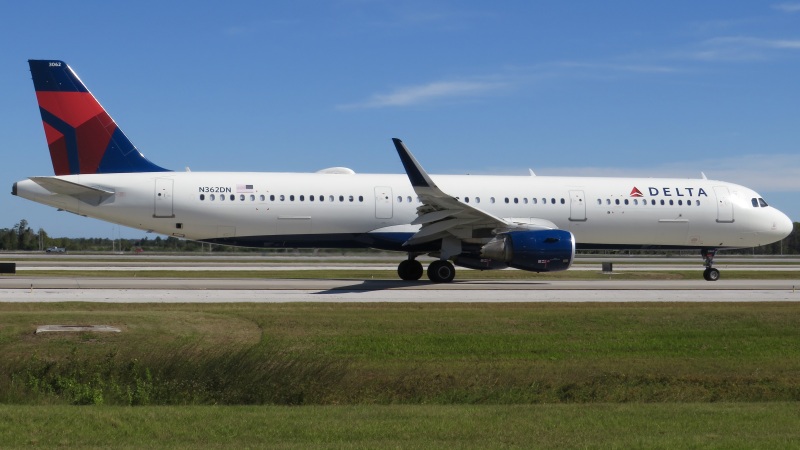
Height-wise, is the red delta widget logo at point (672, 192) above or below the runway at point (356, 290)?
above

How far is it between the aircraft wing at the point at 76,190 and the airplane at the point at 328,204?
3 cm

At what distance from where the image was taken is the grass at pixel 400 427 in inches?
358

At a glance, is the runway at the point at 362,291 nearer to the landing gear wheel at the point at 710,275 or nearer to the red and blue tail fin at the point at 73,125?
the landing gear wheel at the point at 710,275

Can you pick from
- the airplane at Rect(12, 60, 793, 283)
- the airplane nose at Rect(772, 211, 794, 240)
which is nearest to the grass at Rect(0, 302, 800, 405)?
the airplane at Rect(12, 60, 793, 283)

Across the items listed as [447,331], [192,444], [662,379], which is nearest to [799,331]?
[662,379]

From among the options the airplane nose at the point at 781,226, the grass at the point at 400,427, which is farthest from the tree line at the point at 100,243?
the grass at the point at 400,427

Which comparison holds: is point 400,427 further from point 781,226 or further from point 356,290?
point 781,226

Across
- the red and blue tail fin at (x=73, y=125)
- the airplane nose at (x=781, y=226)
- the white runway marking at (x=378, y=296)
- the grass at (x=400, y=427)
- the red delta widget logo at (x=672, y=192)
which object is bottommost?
the grass at (x=400, y=427)

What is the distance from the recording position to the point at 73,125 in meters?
31.2

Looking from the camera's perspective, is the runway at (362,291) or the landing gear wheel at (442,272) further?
Answer: the landing gear wheel at (442,272)

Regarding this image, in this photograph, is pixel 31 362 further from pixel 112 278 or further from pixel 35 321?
pixel 112 278

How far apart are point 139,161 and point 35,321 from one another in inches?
593

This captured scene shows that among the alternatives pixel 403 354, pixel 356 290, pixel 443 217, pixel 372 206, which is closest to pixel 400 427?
pixel 403 354

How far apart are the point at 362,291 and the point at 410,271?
5.63 m
